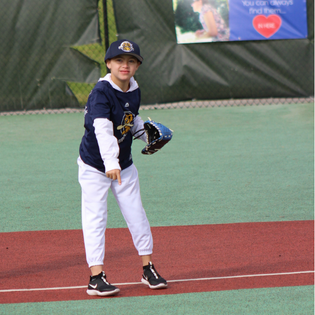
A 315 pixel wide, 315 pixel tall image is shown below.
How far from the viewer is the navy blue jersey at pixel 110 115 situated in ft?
10.9

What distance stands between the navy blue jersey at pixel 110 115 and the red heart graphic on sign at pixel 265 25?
8.37 metres

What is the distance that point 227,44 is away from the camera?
11.3 metres

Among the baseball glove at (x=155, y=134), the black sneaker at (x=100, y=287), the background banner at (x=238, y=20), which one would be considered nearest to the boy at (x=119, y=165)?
the black sneaker at (x=100, y=287)

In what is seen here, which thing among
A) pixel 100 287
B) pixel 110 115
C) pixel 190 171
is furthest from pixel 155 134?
pixel 190 171

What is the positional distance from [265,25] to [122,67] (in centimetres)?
860

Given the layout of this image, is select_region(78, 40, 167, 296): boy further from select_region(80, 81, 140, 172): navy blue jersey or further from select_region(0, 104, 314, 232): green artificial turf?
select_region(0, 104, 314, 232): green artificial turf

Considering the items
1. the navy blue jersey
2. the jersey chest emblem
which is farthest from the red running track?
the jersey chest emblem

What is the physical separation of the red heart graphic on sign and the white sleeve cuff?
344 inches

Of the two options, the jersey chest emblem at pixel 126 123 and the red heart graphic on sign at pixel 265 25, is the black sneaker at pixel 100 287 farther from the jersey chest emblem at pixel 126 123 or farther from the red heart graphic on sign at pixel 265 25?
the red heart graphic on sign at pixel 265 25

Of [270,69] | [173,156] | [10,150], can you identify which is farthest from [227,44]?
[10,150]

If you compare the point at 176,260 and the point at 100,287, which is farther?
the point at 176,260

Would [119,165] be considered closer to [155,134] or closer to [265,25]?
[155,134]

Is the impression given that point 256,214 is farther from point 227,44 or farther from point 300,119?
point 227,44

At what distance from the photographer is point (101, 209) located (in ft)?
11.3
